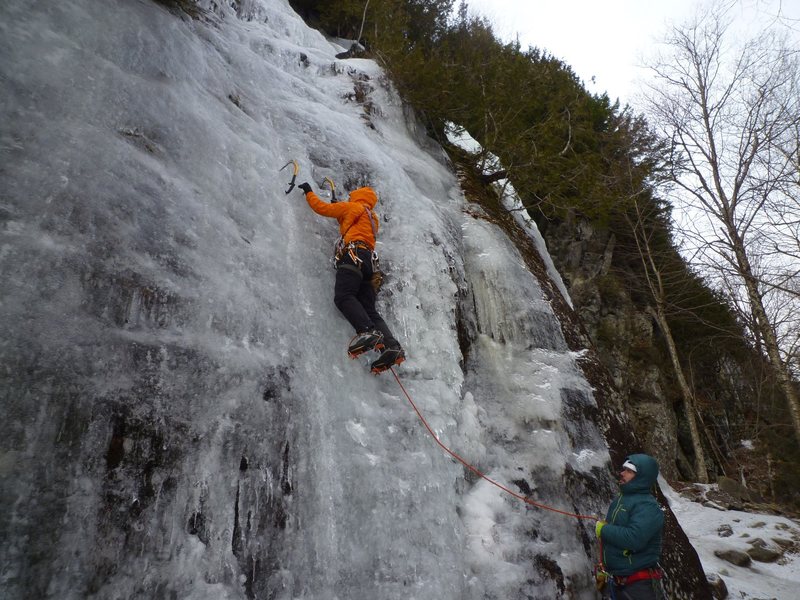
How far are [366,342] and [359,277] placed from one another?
62 cm

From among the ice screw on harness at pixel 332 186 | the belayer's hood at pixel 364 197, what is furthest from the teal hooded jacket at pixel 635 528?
the ice screw on harness at pixel 332 186

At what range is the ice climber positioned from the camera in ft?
10.4

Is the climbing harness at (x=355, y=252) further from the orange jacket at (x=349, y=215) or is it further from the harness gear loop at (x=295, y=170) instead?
the harness gear loop at (x=295, y=170)

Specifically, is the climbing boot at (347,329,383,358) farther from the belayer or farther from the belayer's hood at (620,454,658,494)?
the belayer's hood at (620,454,658,494)

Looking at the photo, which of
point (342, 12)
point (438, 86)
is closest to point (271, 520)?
point (438, 86)

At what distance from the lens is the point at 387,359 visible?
366 centimetres

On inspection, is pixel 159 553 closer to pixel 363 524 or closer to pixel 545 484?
pixel 363 524

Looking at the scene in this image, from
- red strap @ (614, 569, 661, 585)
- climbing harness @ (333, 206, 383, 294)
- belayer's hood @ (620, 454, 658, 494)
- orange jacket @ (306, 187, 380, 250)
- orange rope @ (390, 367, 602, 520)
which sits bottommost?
orange rope @ (390, 367, 602, 520)

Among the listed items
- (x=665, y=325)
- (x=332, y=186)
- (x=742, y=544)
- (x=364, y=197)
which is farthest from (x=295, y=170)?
(x=665, y=325)

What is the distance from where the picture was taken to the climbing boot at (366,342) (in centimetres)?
352

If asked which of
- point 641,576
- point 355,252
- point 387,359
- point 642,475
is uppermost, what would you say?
point 642,475

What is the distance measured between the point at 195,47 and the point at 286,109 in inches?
42.8

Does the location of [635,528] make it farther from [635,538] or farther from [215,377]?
[215,377]

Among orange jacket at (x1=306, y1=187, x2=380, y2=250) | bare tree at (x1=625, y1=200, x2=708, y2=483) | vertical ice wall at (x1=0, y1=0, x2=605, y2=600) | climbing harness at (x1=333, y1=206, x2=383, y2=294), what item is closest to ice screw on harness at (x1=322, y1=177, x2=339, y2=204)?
vertical ice wall at (x1=0, y1=0, x2=605, y2=600)
